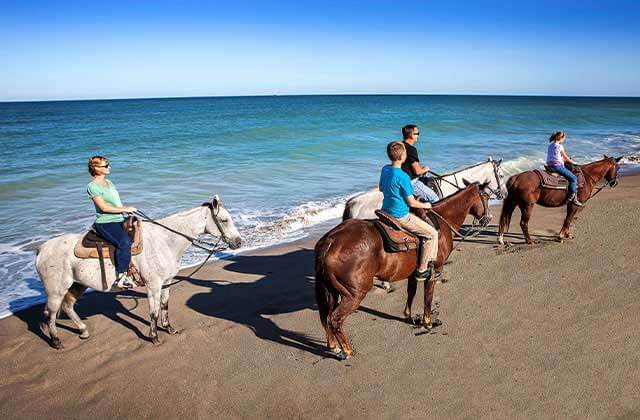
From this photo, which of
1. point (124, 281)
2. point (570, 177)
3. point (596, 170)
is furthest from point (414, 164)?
point (596, 170)

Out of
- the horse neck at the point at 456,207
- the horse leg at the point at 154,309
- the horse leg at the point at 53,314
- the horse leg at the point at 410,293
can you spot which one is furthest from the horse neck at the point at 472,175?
the horse leg at the point at 53,314

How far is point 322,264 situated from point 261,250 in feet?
17.9

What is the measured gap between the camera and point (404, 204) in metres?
5.64

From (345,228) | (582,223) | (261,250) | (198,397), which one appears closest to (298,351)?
(198,397)

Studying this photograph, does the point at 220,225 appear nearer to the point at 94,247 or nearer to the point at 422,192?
the point at 94,247

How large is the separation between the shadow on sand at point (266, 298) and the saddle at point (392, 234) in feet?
6.10

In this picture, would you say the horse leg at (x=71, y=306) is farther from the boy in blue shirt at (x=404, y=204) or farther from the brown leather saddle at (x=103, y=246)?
the boy in blue shirt at (x=404, y=204)

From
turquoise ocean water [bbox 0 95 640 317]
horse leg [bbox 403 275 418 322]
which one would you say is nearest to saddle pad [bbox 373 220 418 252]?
horse leg [bbox 403 275 418 322]

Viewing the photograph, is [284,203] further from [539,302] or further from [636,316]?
[636,316]

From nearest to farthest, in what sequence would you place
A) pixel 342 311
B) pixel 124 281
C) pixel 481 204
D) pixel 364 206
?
pixel 342 311 < pixel 124 281 < pixel 481 204 < pixel 364 206

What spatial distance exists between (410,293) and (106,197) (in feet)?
15.4

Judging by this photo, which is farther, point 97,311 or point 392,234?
point 97,311

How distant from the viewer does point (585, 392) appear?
188 inches

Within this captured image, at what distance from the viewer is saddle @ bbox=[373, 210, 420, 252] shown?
18.5 ft
